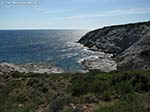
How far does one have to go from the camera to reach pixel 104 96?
41.5 ft

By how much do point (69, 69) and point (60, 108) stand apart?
43388 millimetres

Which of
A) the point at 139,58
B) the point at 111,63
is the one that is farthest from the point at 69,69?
the point at 139,58

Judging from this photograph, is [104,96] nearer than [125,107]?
No

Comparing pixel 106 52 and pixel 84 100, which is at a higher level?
pixel 84 100

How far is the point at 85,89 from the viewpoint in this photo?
47.1 ft

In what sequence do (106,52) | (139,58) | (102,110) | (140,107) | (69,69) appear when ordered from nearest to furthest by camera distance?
(140,107) < (102,110) < (139,58) < (69,69) < (106,52)

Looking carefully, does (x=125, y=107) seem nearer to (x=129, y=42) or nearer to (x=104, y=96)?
(x=104, y=96)

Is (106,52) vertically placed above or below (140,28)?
below

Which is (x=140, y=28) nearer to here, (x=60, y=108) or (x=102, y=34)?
→ (x=102, y=34)

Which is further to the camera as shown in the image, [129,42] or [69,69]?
[129,42]

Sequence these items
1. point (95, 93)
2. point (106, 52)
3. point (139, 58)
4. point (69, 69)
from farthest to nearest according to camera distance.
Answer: point (106, 52) → point (69, 69) → point (139, 58) → point (95, 93)

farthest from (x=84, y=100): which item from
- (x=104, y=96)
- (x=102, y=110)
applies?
(x=102, y=110)

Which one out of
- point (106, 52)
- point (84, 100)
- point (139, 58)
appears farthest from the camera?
point (106, 52)

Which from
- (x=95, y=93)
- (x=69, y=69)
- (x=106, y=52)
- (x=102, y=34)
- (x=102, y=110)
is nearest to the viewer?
(x=102, y=110)
